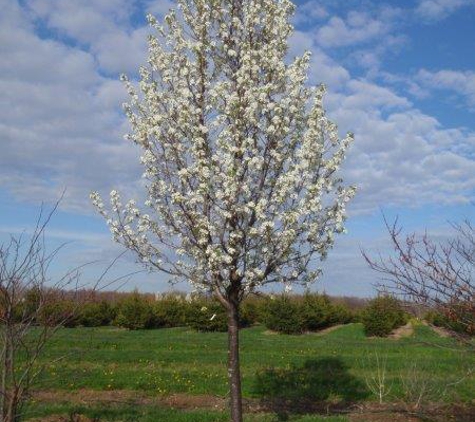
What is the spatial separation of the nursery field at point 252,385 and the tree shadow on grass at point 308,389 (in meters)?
0.02

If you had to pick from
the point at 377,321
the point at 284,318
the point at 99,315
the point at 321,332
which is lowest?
the point at 321,332

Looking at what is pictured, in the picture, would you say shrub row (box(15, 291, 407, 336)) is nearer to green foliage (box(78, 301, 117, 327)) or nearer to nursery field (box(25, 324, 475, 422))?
green foliage (box(78, 301, 117, 327))

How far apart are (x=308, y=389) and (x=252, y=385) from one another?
4.07 feet

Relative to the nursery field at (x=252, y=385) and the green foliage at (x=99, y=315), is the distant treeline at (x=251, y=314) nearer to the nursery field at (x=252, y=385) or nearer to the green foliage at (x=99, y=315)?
the green foliage at (x=99, y=315)

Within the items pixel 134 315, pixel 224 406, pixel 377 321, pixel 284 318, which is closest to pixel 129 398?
pixel 224 406

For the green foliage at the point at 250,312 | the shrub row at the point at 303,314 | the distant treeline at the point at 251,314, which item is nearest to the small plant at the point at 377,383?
the distant treeline at the point at 251,314

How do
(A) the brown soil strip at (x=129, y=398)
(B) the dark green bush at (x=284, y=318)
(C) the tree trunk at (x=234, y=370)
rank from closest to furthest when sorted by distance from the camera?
(C) the tree trunk at (x=234, y=370)
(A) the brown soil strip at (x=129, y=398)
(B) the dark green bush at (x=284, y=318)

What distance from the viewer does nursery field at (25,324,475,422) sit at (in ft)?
33.6

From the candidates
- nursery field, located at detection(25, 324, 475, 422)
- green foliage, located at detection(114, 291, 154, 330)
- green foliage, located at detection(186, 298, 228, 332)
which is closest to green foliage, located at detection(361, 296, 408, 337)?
green foliage, located at detection(186, 298, 228, 332)

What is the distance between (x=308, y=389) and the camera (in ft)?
43.3

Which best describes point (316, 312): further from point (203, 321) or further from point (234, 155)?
point (234, 155)

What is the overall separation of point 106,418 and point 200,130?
496 centimetres

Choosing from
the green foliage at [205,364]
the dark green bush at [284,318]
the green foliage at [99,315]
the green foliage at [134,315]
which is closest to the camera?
the green foliage at [205,364]

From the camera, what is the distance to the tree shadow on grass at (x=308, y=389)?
12008 millimetres
